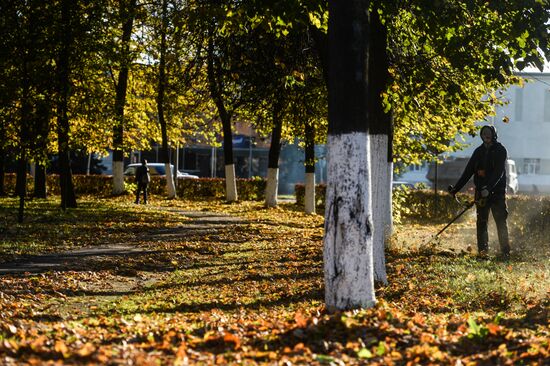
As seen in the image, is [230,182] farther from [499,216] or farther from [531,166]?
[531,166]

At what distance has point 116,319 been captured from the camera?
7.25 metres

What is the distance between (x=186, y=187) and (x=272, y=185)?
35.0 feet

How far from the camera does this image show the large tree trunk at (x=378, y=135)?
33.6 ft

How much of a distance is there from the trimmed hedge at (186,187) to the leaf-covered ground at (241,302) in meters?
18.8

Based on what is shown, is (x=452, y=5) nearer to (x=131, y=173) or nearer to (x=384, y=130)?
(x=384, y=130)

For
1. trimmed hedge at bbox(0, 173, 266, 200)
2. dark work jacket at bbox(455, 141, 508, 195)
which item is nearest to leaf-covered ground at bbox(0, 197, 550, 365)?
dark work jacket at bbox(455, 141, 508, 195)

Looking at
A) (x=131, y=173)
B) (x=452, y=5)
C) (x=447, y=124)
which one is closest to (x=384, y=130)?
(x=452, y=5)

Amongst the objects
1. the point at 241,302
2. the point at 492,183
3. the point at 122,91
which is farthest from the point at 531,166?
the point at 241,302

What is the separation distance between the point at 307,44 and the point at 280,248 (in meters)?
4.49

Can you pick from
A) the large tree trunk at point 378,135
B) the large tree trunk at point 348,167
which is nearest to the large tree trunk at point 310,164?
the large tree trunk at point 378,135

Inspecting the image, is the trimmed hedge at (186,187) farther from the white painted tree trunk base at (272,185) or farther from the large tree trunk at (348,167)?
the large tree trunk at (348,167)

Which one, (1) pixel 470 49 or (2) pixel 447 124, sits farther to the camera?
(2) pixel 447 124

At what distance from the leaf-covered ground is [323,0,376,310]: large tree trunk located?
0.36 metres

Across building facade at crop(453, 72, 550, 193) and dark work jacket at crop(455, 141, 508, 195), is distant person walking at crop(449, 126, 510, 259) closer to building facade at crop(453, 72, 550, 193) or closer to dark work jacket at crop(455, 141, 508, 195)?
dark work jacket at crop(455, 141, 508, 195)
